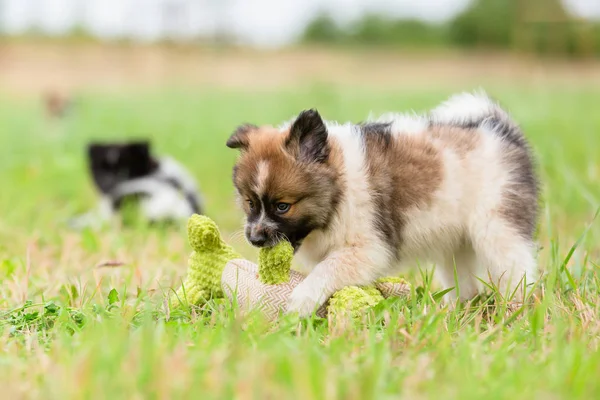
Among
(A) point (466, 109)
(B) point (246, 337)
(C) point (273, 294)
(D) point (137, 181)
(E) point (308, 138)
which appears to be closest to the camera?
(B) point (246, 337)

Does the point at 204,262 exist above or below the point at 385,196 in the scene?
below

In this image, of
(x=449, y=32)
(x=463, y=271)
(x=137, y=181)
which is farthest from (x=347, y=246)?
(x=449, y=32)

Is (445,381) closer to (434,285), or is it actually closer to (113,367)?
(113,367)

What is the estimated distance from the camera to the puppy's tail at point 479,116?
12.5ft

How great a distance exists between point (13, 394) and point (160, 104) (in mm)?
14673

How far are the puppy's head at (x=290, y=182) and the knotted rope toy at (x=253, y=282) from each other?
4.4 inches

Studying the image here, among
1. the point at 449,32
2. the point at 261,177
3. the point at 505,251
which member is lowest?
the point at 449,32

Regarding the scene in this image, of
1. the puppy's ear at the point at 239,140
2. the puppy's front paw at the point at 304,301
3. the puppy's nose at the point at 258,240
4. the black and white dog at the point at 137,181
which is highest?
the puppy's ear at the point at 239,140

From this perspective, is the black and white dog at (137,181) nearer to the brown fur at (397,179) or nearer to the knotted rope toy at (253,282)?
the knotted rope toy at (253,282)

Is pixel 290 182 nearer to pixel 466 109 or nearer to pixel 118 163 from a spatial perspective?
pixel 466 109

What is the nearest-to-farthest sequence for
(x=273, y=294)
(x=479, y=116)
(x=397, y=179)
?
(x=273, y=294), (x=397, y=179), (x=479, y=116)

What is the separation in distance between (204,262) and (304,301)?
56cm

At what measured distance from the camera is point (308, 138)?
11.3 ft

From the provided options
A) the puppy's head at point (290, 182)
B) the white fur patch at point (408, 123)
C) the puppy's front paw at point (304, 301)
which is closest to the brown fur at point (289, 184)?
the puppy's head at point (290, 182)
